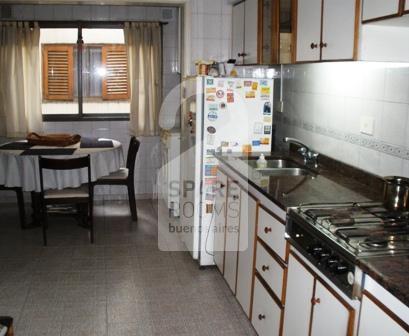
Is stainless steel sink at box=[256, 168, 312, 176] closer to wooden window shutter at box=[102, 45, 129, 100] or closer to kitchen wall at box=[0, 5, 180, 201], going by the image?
kitchen wall at box=[0, 5, 180, 201]

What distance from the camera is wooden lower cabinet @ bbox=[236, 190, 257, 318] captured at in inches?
112

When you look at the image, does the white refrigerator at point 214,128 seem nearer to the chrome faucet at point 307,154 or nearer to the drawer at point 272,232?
the chrome faucet at point 307,154

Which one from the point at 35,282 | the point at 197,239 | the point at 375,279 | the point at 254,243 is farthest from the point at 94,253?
the point at 375,279

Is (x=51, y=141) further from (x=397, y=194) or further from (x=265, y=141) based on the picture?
(x=397, y=194)

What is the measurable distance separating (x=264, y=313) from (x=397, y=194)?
996 millimetres

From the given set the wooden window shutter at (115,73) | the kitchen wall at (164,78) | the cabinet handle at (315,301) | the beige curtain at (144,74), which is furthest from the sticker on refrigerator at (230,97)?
the wooden window shutter at (115,73)

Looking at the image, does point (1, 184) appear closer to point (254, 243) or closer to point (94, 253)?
point (94, 253)

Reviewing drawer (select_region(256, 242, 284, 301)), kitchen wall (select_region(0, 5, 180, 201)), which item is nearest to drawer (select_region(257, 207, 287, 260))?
drawer (select_region(256, 242, 284, 301))

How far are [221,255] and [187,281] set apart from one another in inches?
12.9

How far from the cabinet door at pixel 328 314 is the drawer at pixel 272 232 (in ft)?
1.36

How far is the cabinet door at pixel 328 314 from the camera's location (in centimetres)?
174

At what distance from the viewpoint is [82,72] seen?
18.8 feet

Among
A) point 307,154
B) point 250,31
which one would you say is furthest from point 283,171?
point 250,31

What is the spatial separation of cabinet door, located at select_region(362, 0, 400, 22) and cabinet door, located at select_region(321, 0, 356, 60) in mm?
81
